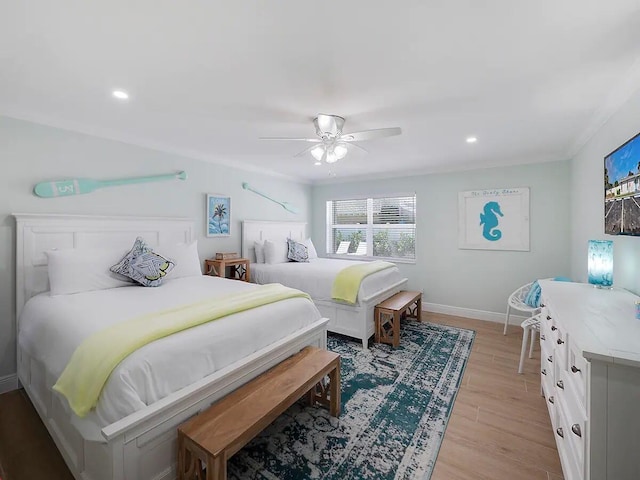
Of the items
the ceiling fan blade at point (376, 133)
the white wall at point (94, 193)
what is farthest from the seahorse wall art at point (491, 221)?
the white wall at point (94, 193)

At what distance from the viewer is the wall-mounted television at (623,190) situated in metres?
1.70

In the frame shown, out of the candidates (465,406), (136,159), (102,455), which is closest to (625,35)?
(465,406)

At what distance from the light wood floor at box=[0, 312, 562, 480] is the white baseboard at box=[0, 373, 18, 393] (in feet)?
0.20

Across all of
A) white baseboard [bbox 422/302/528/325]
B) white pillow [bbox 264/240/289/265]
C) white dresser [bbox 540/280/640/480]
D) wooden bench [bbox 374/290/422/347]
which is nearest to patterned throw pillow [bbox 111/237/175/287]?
white pillow [bbox 264/240/289/265]

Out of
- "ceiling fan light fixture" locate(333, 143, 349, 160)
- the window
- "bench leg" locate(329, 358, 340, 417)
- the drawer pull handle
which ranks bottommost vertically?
"bench leg" locate(329, 358, 340, 417)

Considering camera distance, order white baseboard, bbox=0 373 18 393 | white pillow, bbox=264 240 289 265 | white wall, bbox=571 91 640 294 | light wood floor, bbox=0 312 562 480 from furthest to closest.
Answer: white pillow, bbox=264 240 289 265 → white baseboard, bbox=0 373 18 393 → white wall, bbox=571 91 640 294 → light wood floor, bbox=0 312 562 480

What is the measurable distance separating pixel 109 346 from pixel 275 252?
3049 millimetres

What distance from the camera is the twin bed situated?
127cm

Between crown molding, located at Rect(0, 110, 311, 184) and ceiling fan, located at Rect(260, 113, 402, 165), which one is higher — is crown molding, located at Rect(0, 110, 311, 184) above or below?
above

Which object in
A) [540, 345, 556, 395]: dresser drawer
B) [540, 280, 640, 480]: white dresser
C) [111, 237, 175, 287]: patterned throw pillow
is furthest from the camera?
[111, 237, 175, 287]: patterned throw pillow

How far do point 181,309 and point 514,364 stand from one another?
10.1ft

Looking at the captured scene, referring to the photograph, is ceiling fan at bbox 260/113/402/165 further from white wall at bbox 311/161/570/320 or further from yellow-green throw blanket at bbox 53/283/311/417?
white wall at bbox 311/161/570/320

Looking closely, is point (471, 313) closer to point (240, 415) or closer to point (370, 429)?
point (370, 429)

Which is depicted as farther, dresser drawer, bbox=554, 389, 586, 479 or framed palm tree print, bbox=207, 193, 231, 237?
framed palm tree print, bbox=207, 193, 231, 237
